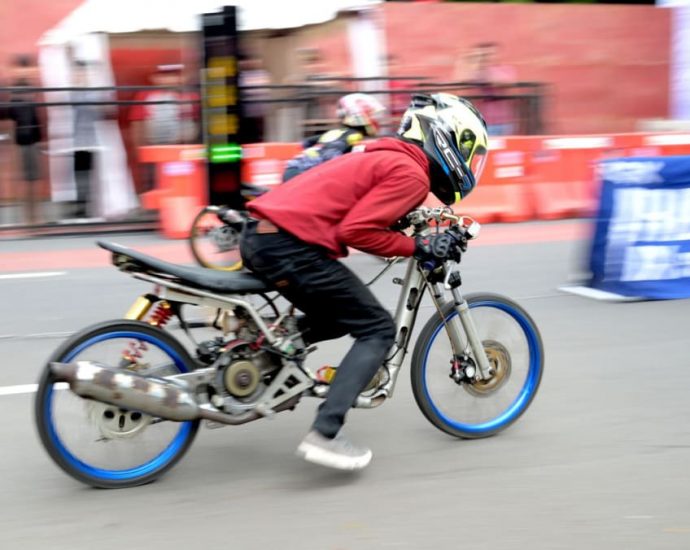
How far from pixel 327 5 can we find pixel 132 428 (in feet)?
34.6

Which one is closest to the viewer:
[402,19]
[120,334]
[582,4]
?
[120,334]

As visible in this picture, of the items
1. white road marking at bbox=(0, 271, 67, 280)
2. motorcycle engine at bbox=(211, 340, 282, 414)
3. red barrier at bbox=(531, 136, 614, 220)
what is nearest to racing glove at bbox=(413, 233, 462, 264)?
motorcycle engine at bbox=(211, 340, 282, 414)

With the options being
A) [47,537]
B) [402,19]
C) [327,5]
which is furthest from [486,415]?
[402,19]

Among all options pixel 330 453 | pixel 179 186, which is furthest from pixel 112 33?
A: pixel 330 453

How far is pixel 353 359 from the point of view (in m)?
4.48

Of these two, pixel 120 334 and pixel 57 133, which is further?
pixel 57 133

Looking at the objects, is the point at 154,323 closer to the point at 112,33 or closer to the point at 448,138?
the point at 448,138

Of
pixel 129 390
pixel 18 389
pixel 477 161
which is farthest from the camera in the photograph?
pixel 18 389

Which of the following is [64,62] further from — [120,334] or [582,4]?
[582,4]

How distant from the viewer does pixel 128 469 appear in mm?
4406

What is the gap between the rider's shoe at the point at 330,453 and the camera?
171 inches

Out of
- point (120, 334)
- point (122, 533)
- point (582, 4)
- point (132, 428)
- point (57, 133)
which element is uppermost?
point (582, 4)

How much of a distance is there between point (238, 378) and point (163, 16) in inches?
390

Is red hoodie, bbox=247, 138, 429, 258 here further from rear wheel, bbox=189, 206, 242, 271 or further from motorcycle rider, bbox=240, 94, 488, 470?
rear wheel, bbox=189, 206, 242, 271
